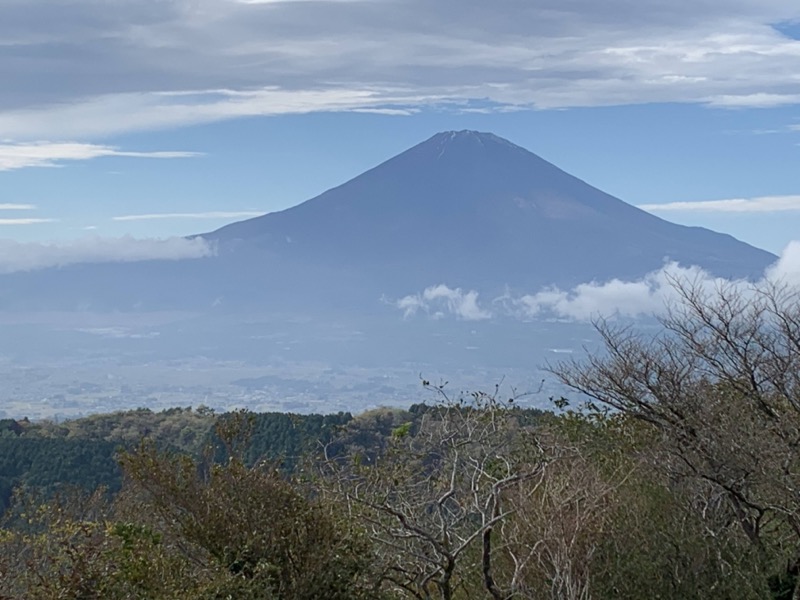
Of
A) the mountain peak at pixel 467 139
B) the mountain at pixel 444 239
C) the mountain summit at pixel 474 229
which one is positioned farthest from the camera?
the mountain peak at pixel 467 139

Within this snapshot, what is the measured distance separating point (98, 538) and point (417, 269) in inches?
6202

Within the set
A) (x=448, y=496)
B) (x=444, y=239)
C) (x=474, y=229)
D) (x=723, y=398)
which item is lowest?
(x=444, y=239)

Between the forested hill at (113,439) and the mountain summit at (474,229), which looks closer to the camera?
the forested hill at (113,439)

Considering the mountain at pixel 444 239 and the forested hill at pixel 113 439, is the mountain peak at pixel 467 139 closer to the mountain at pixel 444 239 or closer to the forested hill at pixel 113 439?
the mountain at pixel 444 239

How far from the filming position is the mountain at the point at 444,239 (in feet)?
510

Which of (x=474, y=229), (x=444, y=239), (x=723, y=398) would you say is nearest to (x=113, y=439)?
(x=723, y=398)

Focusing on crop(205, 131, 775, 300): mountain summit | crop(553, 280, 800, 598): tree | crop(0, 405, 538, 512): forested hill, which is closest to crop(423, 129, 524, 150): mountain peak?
crop(205, 131, 775, 300): mountain summit

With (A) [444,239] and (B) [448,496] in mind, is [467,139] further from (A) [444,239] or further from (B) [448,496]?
(B) [448,496]

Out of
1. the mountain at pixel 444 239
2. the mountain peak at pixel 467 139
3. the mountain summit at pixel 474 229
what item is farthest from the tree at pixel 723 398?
the mountain peak at pixel 467 139

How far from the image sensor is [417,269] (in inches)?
6570

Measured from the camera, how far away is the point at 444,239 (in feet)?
555

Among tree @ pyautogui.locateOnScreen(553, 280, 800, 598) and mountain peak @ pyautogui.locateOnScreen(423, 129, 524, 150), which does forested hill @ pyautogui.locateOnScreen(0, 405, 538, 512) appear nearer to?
tree @ pyautogui.locateOnScreen(553, 280, 800, 598)

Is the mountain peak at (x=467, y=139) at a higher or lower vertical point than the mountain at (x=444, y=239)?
higher

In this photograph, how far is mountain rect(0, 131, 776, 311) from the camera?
155500 mm
